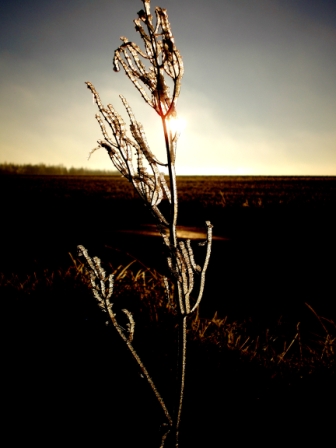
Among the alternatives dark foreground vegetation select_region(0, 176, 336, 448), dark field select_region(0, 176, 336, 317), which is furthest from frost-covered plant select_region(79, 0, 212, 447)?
dark field select_region(0, 176, 336, 317)

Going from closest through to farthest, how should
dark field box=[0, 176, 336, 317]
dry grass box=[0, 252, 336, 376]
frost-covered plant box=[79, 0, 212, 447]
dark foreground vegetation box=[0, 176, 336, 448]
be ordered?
frost-covered plant box=[79, 0, 212, 447]
dark foreground vegetation box=[0, 176, 336, 448]
dry grass box=[0, 252, 336, 376]
dark field box=[0, 176, 336, 317]

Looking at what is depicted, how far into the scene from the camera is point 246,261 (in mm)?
6875

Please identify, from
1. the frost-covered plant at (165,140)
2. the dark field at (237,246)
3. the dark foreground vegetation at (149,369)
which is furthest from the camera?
the dark field at (237,246)

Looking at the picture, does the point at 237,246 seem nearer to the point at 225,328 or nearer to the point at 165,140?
the point at 225,328

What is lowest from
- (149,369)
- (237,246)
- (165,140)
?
(237,246)

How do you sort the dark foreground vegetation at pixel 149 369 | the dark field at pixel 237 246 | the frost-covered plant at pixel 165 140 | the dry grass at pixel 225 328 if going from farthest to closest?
the dark field at pixel 237 246 → the dry grass at pixel 225 328 → the dark foreground vegetation at pixel 149 369 → the frost-covered plant at pixel 165 140

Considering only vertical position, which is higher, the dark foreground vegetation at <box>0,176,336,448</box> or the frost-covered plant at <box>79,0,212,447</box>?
the frost-covered plant at <box>79,0,212,447</box>

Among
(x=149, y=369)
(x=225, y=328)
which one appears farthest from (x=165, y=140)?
(x=225, y=328)

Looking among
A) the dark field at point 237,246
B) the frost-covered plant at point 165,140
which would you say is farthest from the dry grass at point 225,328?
the frost-covered plant at point 165,140

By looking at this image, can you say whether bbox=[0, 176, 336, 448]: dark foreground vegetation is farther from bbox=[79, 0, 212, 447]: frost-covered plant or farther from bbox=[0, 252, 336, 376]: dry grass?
bbox=[79, 0, 212, 447]: frost-covered plant

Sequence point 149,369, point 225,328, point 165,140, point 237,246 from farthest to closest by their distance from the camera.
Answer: point 237,246
point 225,328
point 149,369
point 165,140

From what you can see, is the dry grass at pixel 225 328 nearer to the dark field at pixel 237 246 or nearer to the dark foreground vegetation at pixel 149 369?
the dark foreground vegetation at pixel 149 369

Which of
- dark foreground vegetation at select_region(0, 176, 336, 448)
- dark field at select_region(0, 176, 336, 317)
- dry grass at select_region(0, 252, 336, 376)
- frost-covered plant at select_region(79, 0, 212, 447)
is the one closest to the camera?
frost-covered plant at select_region(79, 0, 212, 447)

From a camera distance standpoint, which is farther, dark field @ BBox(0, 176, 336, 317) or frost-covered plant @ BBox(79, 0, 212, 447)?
dark field @ BBox(0, 176, 336, 317)
